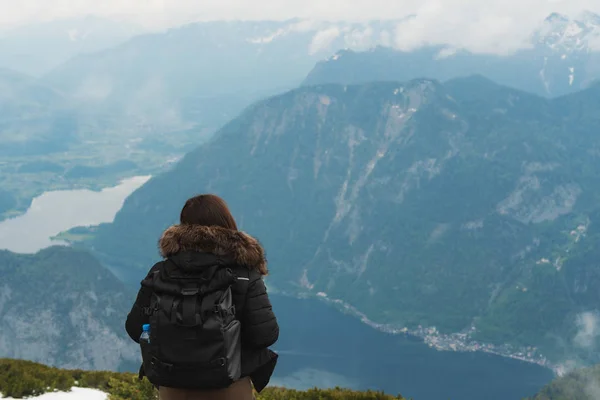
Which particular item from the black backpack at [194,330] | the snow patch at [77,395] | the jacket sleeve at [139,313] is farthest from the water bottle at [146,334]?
the snow patch at [77,395]

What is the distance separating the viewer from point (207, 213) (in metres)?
6.57

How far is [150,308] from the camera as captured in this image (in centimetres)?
612

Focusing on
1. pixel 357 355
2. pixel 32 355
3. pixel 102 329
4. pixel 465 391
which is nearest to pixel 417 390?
pixel 465 391

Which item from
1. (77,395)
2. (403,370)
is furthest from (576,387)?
(77,395)

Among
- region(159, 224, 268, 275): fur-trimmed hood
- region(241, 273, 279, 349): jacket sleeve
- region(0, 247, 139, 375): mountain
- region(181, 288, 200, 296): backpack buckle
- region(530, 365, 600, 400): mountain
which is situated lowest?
region(0, 247, 139, 375): mountain

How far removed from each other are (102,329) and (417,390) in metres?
73.2

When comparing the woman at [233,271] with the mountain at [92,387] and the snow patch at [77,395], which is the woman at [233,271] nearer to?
the mountain at [92,387]

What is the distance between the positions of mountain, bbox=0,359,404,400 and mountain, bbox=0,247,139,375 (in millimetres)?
140378

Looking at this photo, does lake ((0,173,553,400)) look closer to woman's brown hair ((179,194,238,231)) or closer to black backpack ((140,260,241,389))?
woman's brown hair ((179,194,238,231))

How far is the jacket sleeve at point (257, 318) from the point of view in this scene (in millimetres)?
6172

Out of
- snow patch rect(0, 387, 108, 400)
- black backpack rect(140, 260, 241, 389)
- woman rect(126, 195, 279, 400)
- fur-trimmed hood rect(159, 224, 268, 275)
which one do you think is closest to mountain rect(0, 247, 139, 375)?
snow patch rect(0, 387, 108, 400)

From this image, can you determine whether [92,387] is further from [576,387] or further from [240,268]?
[576,387]

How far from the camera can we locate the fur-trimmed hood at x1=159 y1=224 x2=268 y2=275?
247 inches

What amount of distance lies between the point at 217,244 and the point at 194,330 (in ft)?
2.69
